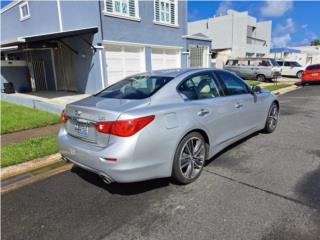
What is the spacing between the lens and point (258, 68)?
66.9 feet

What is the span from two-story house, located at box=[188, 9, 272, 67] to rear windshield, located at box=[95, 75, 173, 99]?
30.1 metres

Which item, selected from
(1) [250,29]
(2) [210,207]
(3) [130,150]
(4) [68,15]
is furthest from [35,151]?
(1) [250,29]

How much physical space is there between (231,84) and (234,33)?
33.4m

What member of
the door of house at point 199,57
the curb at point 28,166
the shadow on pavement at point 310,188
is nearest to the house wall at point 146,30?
the door of house at point 199,57

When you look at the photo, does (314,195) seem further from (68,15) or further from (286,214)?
(68,15)

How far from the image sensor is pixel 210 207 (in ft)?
9.80

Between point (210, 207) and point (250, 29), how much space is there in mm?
39501

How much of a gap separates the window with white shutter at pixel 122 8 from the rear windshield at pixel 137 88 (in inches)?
330

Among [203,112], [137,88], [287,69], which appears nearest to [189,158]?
[203,112]

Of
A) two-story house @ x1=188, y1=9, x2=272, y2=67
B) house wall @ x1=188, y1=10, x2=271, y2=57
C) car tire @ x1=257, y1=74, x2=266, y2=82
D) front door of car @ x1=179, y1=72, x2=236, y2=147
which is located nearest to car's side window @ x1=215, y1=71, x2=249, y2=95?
front door of car @ x1=179, y1=72, x2=236, y2=147

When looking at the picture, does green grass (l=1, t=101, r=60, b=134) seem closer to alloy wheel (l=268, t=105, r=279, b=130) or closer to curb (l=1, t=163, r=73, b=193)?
curb (l=1, t=163, r=73, b=193)

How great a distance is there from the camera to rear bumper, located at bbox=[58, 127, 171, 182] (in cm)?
287

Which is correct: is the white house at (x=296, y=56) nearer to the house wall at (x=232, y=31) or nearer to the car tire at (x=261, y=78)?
the house wall at (x=232, y=31)

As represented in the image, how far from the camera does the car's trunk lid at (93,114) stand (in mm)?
2998
